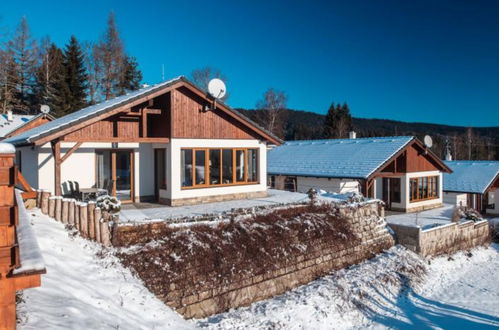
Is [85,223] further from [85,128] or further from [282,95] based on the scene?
[282,95]

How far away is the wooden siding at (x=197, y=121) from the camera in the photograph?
1425 centimetres

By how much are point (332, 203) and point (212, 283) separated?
6935 mm

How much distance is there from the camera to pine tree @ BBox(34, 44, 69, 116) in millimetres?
36281

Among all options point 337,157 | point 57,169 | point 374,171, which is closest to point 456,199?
point 337,157

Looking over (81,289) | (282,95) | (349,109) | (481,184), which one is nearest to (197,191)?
(81,289)

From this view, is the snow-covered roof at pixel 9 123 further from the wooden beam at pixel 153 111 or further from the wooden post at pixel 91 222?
the wooden post at pixel 91 222

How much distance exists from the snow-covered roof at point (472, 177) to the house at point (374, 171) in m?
3.39

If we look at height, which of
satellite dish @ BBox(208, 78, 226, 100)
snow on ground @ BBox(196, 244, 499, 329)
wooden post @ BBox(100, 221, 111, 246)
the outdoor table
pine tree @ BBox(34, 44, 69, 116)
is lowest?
snow on ground @ BBox(196, 244, 499, 329)

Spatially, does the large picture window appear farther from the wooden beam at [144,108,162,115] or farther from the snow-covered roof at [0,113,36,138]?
the snow-covered roof at [0,113,36,138]

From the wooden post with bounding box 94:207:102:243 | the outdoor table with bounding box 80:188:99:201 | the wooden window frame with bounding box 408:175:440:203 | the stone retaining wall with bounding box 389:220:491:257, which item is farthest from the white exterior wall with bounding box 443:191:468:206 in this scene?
the wooden post with bounding box 94:207:102:243

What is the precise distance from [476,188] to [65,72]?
1487 inches

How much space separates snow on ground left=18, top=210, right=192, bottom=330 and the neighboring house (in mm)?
25611

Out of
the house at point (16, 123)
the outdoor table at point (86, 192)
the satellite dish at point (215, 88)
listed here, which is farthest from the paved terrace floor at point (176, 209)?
the house at point (16, 123)

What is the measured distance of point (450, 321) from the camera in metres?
10.7
